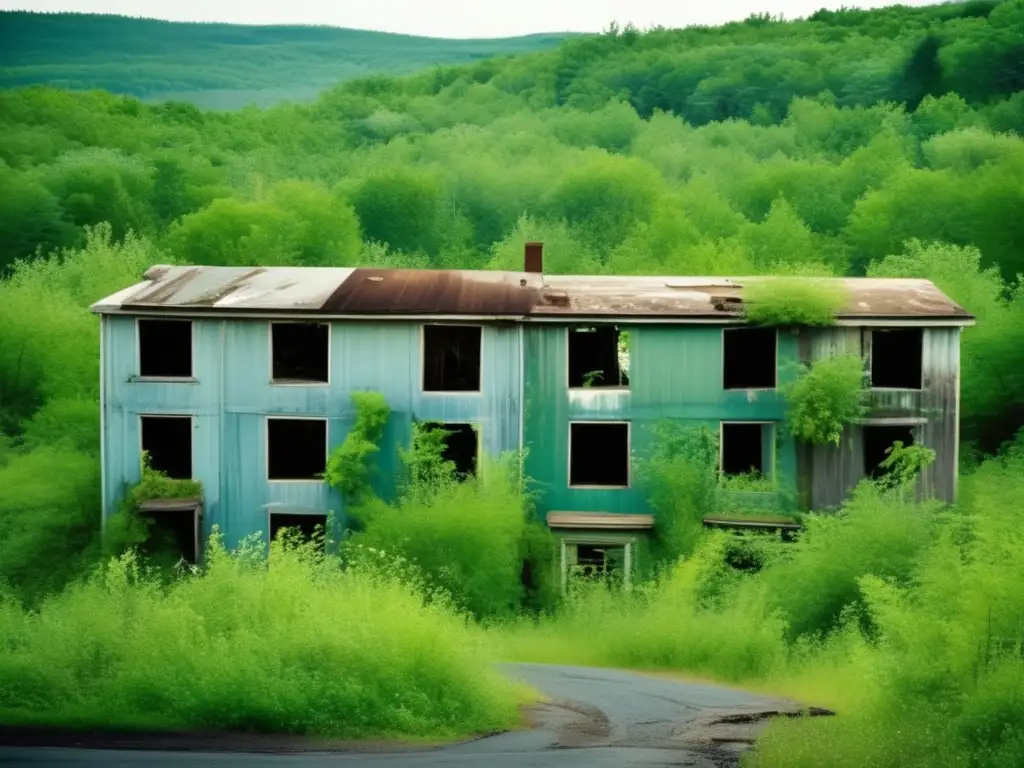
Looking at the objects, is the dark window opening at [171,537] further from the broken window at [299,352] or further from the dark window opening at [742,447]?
the dark window opening at [742,447]

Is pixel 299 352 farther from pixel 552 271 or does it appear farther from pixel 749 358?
pixel 552 271

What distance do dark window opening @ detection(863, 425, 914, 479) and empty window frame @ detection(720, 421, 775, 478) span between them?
2535 mm

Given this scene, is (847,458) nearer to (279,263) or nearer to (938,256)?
(938,256)

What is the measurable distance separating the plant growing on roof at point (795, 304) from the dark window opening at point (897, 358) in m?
1.55

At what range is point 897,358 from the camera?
127 ft

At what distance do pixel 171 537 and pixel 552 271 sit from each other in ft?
135

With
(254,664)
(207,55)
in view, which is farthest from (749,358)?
(207,55)

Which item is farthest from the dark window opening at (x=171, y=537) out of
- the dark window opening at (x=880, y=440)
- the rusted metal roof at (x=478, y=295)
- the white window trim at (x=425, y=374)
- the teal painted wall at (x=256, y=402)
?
the dark window opening at (x=880, y=440)

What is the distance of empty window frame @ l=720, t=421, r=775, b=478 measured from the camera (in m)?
37.6

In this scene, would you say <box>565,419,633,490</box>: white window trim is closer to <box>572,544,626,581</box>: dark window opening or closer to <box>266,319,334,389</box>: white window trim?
<box>572,544,626,581</box>: dark window opening

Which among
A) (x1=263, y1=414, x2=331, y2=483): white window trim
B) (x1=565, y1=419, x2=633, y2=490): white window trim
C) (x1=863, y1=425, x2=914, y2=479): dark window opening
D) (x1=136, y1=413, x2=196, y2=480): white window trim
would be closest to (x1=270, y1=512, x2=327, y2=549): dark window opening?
(x1=263, y1=414, x2=331, y2=483): white window trim

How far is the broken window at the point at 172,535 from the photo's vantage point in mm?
36562

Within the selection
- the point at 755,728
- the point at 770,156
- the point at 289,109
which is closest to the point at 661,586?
the point at 755,728

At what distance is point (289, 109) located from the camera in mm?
125125
